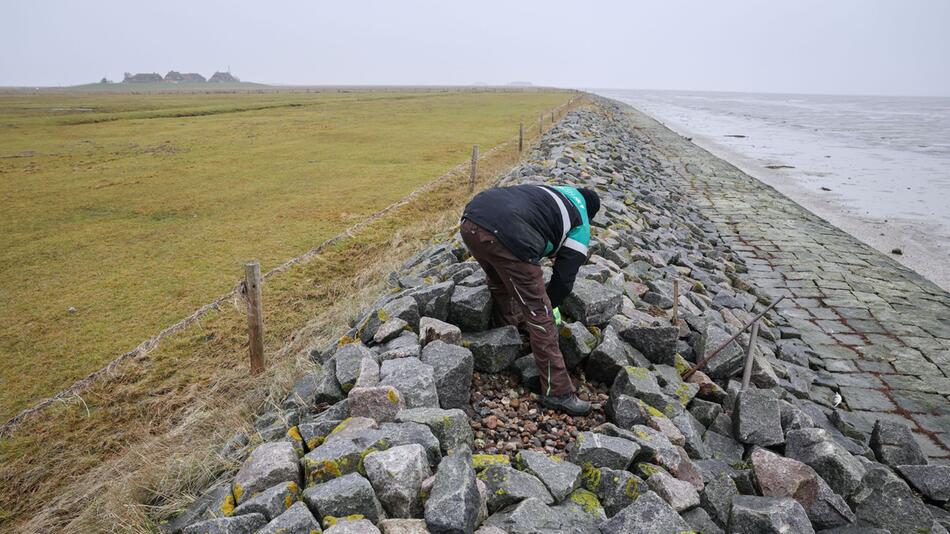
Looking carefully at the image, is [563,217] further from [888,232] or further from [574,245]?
[888,232]

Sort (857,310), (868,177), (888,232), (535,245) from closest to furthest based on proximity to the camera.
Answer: (535,245)
(857,310)
(888,232)
(868,177)

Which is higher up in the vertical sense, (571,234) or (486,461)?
(571,234)

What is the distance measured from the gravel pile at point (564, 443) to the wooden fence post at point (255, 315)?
0.93m

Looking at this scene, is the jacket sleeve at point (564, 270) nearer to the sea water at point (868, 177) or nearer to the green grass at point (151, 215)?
the green grass at point (151, 215)

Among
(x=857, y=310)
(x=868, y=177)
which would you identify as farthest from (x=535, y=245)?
(x=868, y=177)

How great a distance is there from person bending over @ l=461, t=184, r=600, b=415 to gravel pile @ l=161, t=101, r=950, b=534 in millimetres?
334

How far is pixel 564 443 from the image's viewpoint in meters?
4.66

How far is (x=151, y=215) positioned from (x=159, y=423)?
10.8 m

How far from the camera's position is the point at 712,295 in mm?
9398

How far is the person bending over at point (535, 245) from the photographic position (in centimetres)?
484

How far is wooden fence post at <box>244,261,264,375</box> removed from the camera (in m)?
6.75

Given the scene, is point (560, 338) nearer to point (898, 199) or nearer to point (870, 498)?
point (870, 498)

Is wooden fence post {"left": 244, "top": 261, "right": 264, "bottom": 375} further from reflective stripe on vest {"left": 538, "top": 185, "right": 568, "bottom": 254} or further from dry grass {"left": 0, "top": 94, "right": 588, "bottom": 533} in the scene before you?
reflective stripe on vest {"left": 538, "top": 185, "right": 568, "bottom": 254}

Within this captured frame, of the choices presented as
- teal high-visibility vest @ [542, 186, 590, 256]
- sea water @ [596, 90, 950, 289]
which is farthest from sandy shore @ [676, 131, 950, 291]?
teal high-visibility vest @ [542, 186, 590, 256]
